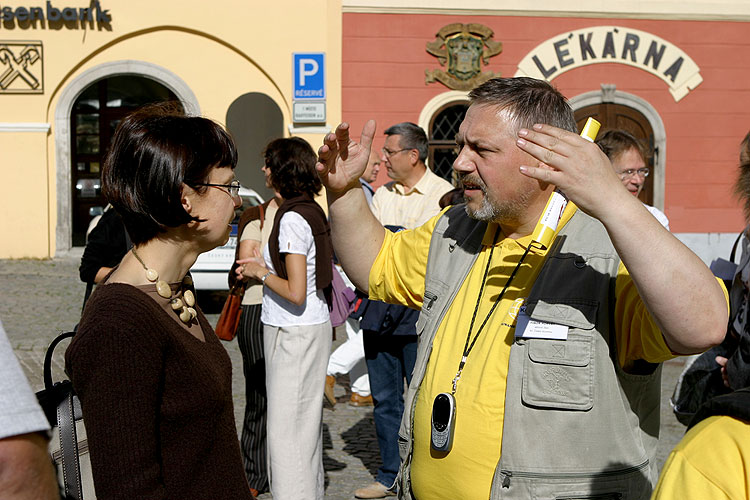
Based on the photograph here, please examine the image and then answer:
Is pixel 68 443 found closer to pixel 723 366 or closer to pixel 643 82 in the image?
pixel 723 366

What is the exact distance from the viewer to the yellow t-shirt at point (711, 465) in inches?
57.4

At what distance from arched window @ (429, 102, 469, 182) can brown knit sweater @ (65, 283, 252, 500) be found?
13.9 metres

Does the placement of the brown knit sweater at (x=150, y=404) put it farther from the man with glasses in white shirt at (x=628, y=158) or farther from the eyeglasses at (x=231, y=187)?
the man with glasses in white shirt at (x=628, y=158)

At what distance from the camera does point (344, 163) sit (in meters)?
2.85

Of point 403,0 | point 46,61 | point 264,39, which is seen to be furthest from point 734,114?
point 46,61

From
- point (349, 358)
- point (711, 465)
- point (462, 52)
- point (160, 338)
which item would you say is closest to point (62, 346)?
point (349, 358)

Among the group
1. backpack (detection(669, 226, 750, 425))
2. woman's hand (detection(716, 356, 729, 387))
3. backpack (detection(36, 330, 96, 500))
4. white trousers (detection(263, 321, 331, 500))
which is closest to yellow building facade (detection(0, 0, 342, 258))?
white trousers (detection(263, 321, 331, 500))

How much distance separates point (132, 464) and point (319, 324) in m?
2.58

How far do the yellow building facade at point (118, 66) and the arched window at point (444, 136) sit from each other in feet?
5.97

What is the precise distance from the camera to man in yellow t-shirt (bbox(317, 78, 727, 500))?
1961mm

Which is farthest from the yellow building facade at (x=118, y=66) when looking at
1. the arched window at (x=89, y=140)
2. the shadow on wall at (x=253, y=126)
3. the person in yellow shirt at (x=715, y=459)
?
the person in yellow shirt at (x=715, y=459)

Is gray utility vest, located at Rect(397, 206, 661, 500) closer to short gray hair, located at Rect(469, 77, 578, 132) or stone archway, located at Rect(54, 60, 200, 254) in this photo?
short gray hair, located at Rect(469, 77, 578, 132)

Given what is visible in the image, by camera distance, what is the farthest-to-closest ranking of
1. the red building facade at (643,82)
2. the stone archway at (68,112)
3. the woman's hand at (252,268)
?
the red building facade at (643,82) < the stone archway at (68,112) < the woman's hand at (252,268)

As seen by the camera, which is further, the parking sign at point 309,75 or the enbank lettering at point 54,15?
the parking sign at point 309,75
